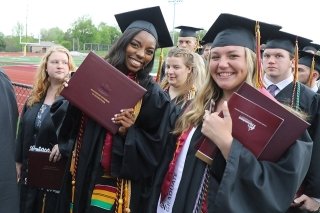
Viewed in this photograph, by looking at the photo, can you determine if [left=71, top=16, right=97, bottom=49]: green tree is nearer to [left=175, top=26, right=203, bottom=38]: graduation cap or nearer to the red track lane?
the red track lane

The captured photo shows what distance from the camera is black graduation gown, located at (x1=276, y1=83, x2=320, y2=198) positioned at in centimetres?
306

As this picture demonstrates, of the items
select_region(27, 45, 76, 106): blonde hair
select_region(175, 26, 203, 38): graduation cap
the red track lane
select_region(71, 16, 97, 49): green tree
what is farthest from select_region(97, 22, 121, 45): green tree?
select_region(27, 45, 76, 106): blonde hair

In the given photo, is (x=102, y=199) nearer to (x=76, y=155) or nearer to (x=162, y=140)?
(x=76, y=155)

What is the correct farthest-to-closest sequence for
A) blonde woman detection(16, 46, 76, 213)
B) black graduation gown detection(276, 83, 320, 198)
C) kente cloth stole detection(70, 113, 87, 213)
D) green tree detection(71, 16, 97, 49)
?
green tree detection(71, 16, 97, 49) → blonde woman detection(16, 46, 76, 213) → black graduation gown detection(276, 83, 320, 198) → kente cloth stole detection(70, 113, 87, 213)

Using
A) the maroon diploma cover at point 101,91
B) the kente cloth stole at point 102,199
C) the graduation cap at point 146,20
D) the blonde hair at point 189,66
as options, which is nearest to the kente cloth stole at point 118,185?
the kente cloth stole at point 102,199

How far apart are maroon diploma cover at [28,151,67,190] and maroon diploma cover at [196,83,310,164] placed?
6.30 ft

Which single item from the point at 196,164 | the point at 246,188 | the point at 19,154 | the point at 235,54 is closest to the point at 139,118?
the point at 196,164

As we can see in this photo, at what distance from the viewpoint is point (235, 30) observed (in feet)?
7.42

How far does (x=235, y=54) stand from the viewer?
7.07 ft

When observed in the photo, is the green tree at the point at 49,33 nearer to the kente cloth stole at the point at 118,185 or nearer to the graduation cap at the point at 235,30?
the kente cloth stole at the point at 118,185

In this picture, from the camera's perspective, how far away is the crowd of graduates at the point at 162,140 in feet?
6.00

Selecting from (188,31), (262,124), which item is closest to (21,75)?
(188,31)

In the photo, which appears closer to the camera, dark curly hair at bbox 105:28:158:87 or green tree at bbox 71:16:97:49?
dark curly hair at bbox 105:28:158:87

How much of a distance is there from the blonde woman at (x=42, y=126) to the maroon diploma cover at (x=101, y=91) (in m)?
0.79
